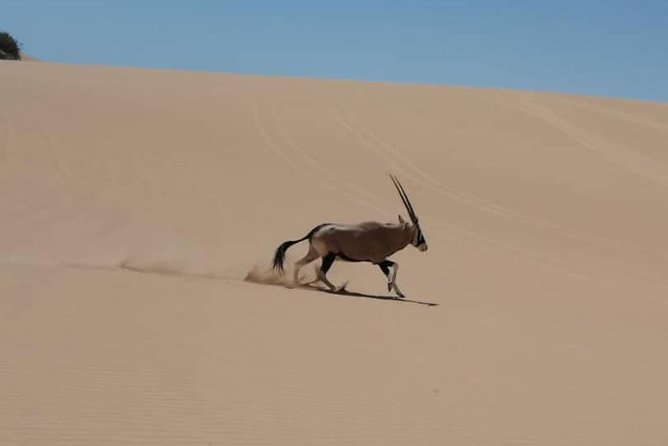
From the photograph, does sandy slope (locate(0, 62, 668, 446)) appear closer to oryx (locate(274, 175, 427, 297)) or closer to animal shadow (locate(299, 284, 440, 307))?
animal shadow (locate(299, 284, 440, 307))

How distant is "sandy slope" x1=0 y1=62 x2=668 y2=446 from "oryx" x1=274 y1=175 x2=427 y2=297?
54 centimetres

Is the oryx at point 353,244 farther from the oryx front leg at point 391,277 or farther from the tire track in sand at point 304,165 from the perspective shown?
the tire track in sand at point 304,165

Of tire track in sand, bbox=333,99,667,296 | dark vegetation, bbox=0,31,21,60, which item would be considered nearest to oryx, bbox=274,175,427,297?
tire track in sand, bbox=333,99,667,296

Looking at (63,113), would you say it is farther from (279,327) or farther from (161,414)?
(161,414)

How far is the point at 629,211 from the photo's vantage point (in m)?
19.2

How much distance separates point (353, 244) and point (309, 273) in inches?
60.3

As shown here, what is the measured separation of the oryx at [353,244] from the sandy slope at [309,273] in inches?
21.2

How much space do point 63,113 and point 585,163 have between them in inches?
538

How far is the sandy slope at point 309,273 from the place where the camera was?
18.0 feet

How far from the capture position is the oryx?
10.1 metres

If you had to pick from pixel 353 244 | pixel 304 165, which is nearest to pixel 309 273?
pixel 353 244

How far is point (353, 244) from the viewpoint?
398 inches

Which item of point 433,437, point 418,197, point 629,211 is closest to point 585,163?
point 629,211

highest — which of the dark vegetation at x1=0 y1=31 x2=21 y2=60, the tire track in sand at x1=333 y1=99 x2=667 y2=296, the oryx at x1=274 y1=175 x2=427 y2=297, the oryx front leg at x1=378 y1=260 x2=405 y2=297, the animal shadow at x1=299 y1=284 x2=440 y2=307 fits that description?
the dark vegetation at x1=0 y1=31 x2=21 y2=60
